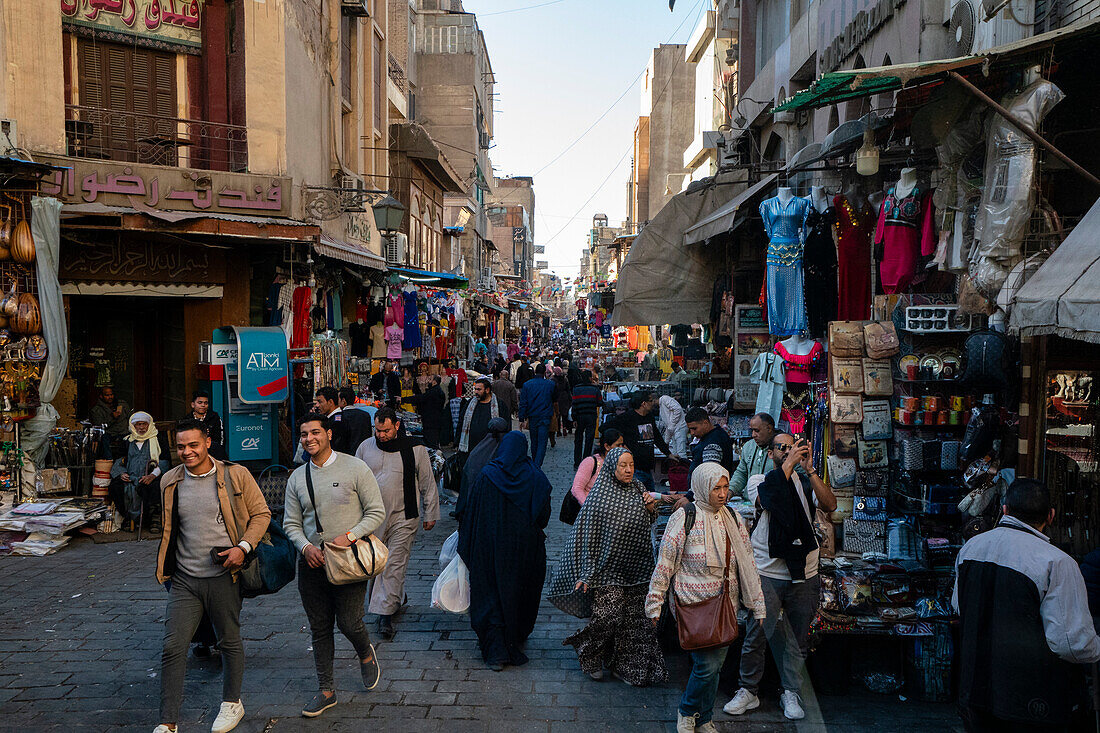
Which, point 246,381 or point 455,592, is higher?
point 246,381

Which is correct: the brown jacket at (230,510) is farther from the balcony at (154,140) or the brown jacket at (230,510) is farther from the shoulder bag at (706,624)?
the balcony at (154,140)

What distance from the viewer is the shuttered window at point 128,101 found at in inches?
473

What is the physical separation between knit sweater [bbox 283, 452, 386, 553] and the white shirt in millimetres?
2286

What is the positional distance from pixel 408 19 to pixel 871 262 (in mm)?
23498

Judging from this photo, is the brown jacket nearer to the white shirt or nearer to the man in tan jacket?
the man in tan jacket

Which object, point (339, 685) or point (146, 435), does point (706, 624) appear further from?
point (146, 435)

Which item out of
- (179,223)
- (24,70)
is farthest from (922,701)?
(24,70)

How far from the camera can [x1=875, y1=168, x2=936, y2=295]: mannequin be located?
7066 millimetres

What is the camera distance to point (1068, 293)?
4516 millimetres

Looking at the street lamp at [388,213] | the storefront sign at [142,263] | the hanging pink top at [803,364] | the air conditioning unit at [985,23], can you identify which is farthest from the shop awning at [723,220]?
the storefront sign at [142,263]

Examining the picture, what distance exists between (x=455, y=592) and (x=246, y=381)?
6.37 m

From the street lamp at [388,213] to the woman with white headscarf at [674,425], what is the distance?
5919 millimetres

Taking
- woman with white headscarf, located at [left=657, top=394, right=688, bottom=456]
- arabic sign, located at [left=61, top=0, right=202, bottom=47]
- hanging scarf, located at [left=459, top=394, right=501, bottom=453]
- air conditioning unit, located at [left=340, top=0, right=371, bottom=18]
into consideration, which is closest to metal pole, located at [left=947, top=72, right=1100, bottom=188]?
woman with white headscarf, located at [left=657, top=394, right=688, bottom=456]

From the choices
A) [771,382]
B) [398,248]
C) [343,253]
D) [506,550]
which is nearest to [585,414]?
[771,382]
